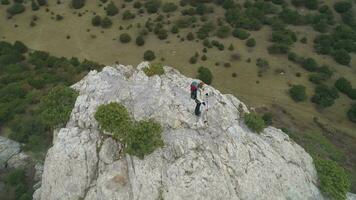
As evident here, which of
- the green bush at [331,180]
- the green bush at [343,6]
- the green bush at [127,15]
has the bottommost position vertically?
the green bush at [127,15]

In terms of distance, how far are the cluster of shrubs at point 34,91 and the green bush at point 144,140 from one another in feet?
31.7

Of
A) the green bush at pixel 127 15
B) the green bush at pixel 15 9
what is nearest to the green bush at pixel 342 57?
the green bush at pixel 127 15

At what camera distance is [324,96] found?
75.2 m

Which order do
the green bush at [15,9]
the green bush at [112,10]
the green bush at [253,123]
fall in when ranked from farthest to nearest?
the green bush at [15,9]
the green bush at [112,10]
the green bush at [253,123]

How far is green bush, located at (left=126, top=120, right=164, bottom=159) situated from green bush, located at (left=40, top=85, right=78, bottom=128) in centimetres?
955

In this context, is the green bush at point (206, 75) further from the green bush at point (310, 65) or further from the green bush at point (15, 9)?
the green bush at point (15, 9)

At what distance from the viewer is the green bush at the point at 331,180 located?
136 feet

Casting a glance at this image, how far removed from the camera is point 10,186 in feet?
163

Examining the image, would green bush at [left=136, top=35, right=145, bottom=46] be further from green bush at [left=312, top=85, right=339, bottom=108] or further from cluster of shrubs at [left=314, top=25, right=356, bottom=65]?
cluster of shrubs at [left=314, top=25, right=356, bottom=65]

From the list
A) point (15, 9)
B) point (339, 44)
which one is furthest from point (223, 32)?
point (15, 9)

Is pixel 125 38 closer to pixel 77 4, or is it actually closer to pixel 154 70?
pixel 77 4

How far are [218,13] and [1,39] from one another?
50.6 m

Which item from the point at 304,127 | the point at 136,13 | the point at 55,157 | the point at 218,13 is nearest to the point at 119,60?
the point at 136,13

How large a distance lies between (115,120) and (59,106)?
377 inches
